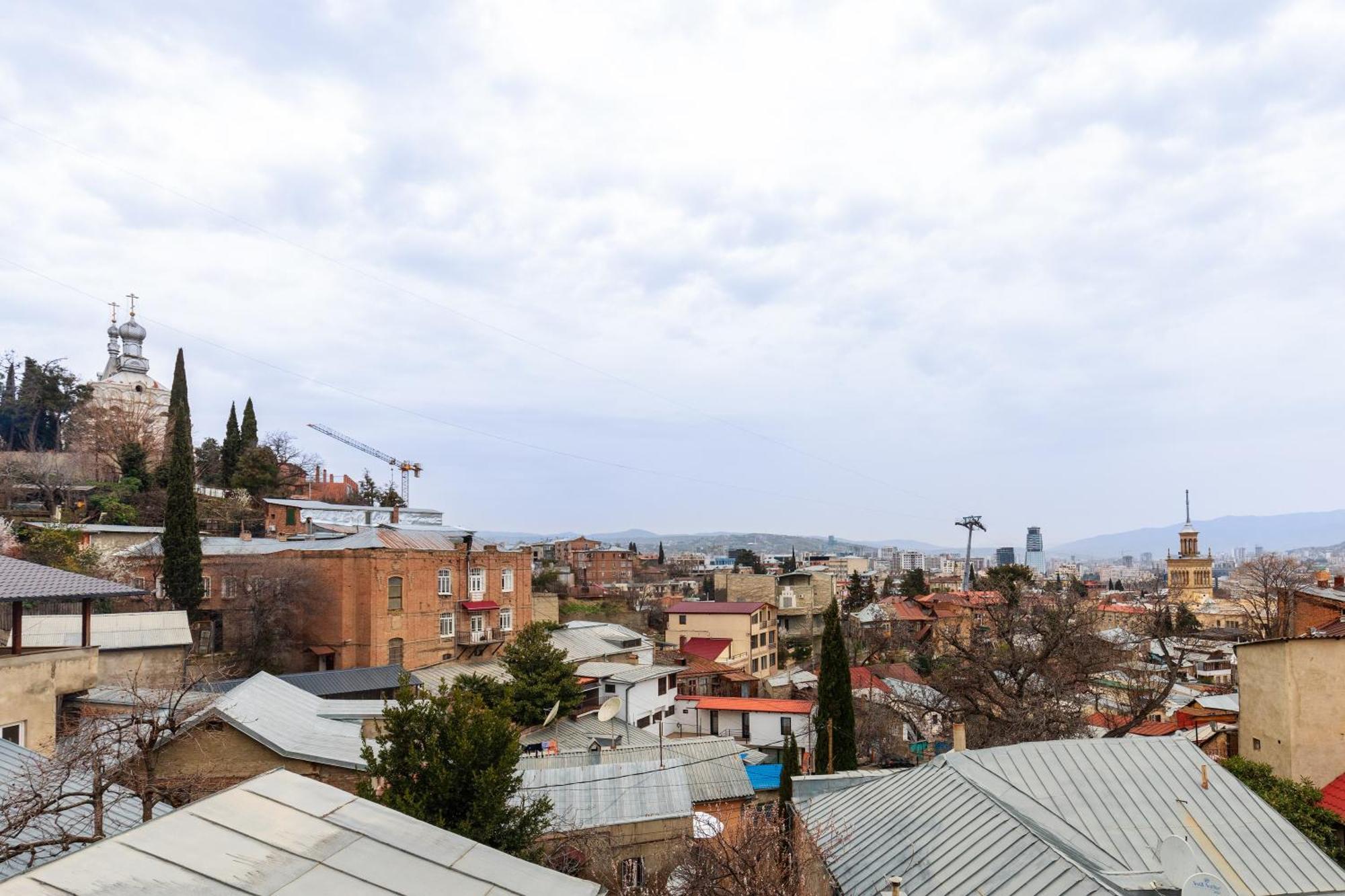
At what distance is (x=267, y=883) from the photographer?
15.1ft

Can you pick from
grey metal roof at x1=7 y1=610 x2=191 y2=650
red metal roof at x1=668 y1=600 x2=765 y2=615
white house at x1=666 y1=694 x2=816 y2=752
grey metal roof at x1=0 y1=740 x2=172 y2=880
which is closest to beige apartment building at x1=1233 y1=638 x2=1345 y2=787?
grey metal roof at x1=0 y1=740 x2=172 y2=880

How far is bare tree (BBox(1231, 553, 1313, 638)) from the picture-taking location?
80.0 ft

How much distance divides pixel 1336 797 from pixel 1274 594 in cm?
3924

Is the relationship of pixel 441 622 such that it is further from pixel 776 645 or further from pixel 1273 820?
pixel 1273 820

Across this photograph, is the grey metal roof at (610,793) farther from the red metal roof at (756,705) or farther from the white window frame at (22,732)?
the red metal roof at (756,705)

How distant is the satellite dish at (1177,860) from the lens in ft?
26.2

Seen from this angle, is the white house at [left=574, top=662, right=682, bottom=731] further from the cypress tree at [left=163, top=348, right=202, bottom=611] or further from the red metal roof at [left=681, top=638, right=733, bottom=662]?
the cypress tree at [left=163, top=348, right=202, bottom=611]

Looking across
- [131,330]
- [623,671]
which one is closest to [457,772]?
[623,671]

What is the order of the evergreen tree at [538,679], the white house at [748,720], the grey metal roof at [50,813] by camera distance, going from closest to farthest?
the grey metal roof at [50,813] < the evergreen tree at [538,679] < the white house at [748,720]

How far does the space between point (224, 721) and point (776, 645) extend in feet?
150

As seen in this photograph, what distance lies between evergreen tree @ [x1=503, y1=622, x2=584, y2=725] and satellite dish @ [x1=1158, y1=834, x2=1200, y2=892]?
2218 cm

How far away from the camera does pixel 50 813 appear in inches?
382

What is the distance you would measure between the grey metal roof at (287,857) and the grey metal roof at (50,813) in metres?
4.91

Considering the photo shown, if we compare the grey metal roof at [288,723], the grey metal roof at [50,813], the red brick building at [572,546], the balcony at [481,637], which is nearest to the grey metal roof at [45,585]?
the grey metal roof at [50,813]
